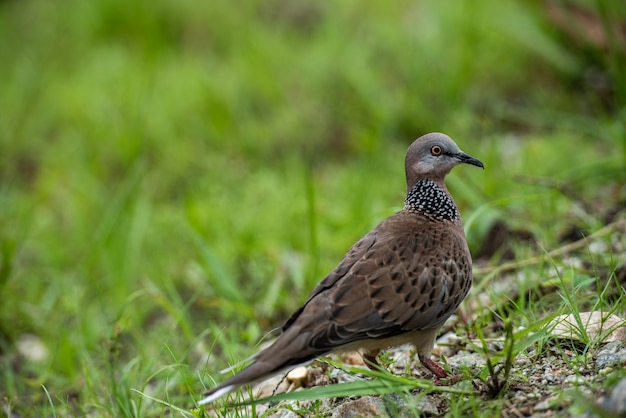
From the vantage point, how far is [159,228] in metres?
6.01

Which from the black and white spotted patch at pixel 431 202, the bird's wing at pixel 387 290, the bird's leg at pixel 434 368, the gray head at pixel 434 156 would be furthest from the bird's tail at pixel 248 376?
the gray head at pixel 434 156

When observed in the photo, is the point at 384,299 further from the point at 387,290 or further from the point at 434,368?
the point at 434,368

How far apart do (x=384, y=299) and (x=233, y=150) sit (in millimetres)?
3977

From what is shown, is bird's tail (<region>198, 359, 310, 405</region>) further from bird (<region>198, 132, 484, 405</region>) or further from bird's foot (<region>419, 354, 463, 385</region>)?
bird's foot (<region>419, 354, 463, 385</region>)

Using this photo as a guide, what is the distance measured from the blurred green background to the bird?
2.16 feet

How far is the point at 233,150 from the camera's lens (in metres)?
6.91

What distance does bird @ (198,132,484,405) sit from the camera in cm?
300

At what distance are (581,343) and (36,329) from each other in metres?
3.43

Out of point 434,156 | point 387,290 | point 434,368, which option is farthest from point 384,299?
point 434,156

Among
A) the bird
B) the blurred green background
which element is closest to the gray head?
the bird

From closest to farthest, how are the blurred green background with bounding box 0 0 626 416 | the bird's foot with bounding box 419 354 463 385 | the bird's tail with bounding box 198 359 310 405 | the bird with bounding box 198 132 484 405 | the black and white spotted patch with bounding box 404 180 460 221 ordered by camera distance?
the bird's tail with bounding box 198 359 310 405 → the bird with bounding box 198 132 484 405 → the bird's foot with bounding box 419 354 463 385 → the black and white spotted patch with bounding box 404 180 460 221 → the blurred green background with bounding box 0 0 626 416

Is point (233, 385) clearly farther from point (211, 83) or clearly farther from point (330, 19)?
point (330, 19)

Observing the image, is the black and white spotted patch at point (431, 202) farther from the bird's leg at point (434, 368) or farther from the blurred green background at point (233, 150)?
the bird's leg at point (434, 368)

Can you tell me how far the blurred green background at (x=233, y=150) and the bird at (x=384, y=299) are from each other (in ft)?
2.16
